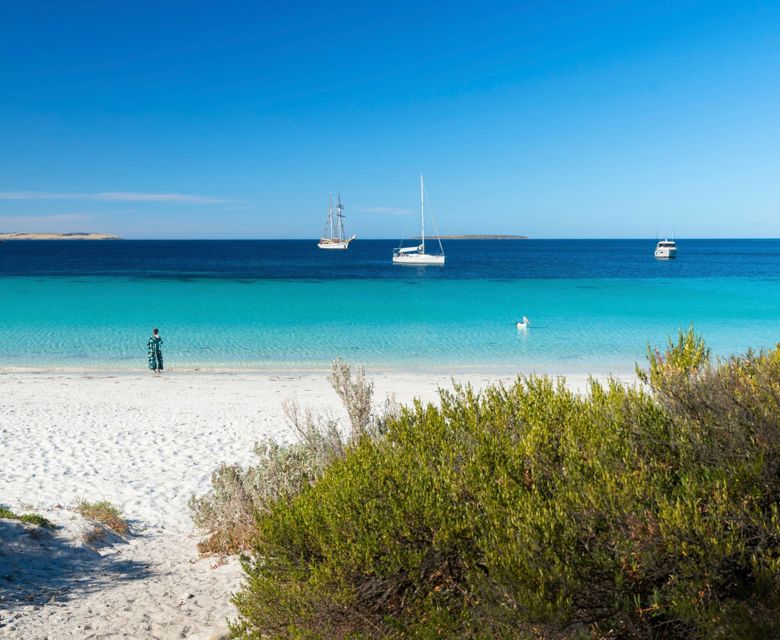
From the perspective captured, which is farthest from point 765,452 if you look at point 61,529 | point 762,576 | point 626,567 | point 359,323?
point 359,323

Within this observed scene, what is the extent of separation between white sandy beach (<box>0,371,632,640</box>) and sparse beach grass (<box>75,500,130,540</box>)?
177mm

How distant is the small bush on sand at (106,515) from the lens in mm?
7617

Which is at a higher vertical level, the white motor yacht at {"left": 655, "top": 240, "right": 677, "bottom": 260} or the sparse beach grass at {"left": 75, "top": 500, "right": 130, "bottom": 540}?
the white motor yacht at {"left": 655, "top": 240, "right": 677, "bottom": 260}

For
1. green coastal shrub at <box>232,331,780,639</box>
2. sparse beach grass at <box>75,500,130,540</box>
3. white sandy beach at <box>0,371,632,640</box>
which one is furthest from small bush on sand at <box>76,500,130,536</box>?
green coastal shrub at <box>232,331,780,639</box>

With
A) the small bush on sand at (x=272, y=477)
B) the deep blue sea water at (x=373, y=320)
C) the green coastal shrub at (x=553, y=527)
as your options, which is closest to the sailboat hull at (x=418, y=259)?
the deep blue sea water at (x=373, y=320)

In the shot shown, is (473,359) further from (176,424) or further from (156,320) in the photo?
(156,320)

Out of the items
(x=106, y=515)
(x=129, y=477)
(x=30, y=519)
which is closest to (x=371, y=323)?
(x=129, y=477)

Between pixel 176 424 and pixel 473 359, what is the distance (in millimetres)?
12295

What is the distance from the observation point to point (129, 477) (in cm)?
995

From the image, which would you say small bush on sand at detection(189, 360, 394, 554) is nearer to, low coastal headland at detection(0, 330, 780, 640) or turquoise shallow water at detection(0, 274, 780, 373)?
low coastal headland at detection(0, 330, 780, 640)

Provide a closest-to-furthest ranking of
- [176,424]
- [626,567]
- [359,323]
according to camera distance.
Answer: [626,567] → [176,424] → [359,323]

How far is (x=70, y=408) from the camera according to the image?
48.7 ft

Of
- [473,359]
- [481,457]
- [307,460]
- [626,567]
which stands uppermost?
[481,457]

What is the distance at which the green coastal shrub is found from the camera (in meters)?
2.81
